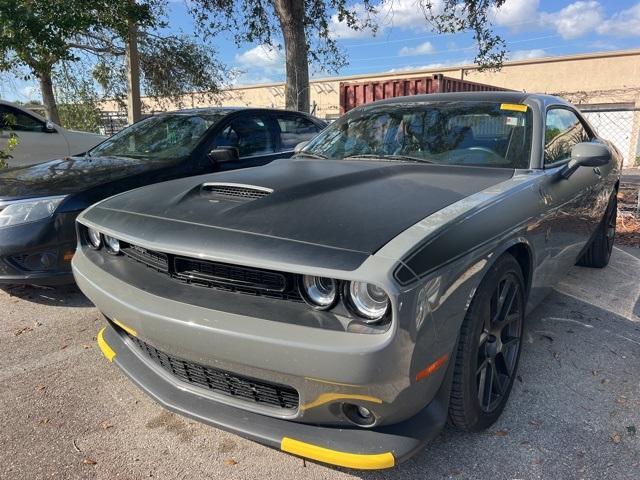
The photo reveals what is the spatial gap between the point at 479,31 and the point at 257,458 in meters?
→ 9.40

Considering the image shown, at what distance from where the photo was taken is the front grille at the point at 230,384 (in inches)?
74.2

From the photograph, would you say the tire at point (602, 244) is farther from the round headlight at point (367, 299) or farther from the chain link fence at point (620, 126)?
the chain link fence at point (620, 126)

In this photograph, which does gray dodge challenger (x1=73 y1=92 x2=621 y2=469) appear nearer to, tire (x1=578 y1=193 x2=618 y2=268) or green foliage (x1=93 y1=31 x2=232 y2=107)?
tire (x1=578 y1=193 x2=618 y2=268)

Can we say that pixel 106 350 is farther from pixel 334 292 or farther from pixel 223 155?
pixel 223 155

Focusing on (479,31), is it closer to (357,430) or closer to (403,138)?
(403,138)

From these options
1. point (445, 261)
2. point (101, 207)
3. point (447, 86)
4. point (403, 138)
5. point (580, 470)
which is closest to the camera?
point (445, 261)

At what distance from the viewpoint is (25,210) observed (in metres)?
3.61

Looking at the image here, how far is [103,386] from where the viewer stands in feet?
9.07

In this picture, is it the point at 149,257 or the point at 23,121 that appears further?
the point at 23,121

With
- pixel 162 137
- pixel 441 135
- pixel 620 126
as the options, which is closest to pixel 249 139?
pixel 162 137

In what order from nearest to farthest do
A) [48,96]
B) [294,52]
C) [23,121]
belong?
[23,121] → [294,52] → [48,96]

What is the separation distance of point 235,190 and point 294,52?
22.4 feet

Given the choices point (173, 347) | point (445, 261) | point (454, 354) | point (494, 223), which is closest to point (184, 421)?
point (173, 347)

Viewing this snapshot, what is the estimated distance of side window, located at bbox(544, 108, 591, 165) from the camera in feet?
10.1
